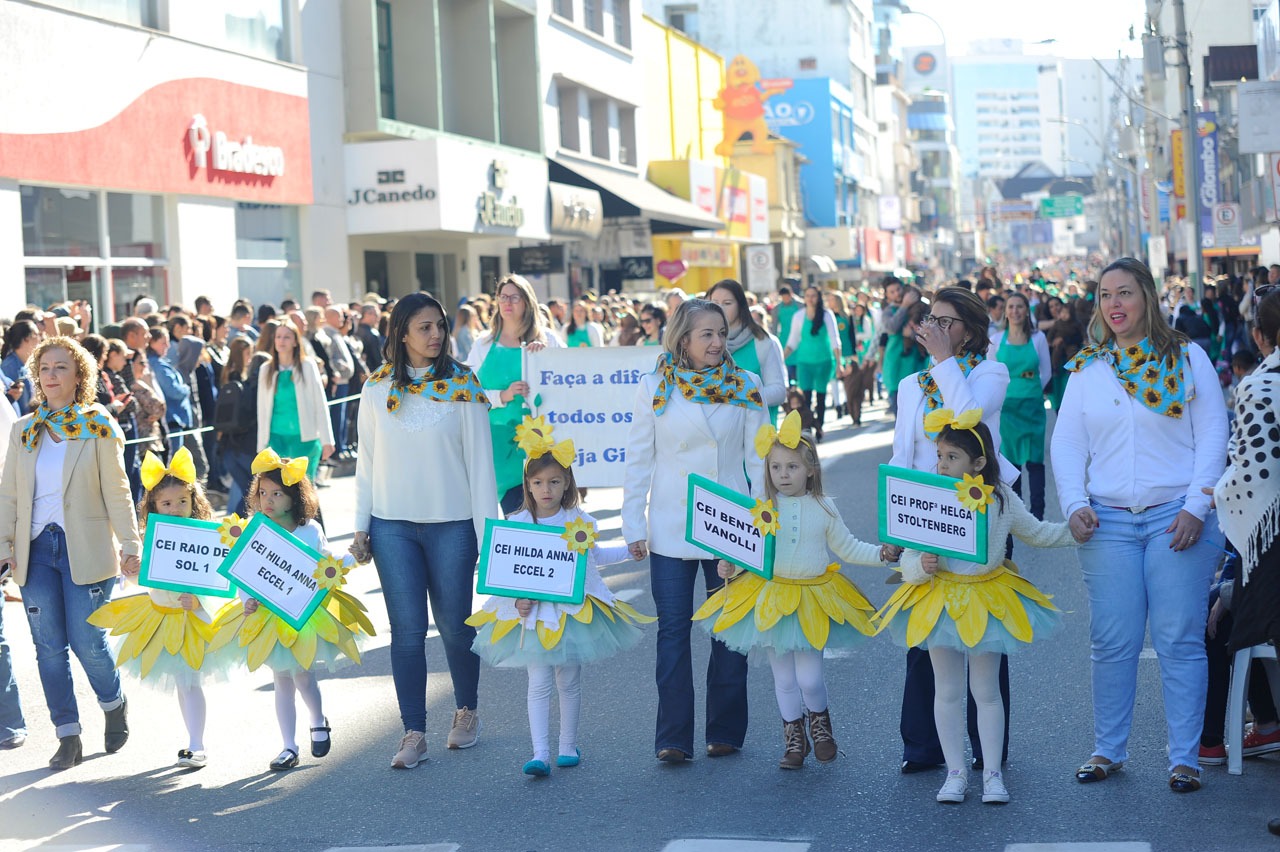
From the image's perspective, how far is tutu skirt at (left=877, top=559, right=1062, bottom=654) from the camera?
5945 millimetres

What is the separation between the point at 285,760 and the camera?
22.9 feet

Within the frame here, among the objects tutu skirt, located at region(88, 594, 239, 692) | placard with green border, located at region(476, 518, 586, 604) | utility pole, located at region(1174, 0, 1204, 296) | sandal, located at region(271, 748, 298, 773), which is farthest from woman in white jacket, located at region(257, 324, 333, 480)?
utility pole, located at region(1174, 0, 1204, 296)

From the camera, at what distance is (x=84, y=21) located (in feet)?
64.4

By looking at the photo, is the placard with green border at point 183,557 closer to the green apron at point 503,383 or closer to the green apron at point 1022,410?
the green apron at point 503,383

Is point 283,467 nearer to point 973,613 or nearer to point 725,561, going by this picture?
point 725,561

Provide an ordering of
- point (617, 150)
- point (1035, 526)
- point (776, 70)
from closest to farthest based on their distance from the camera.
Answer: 1. point (1035, 526)
2. point (617, 150)
3. point (776, 70)

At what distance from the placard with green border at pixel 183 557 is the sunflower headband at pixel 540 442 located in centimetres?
134

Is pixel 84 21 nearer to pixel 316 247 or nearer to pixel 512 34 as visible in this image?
pixel 316 247

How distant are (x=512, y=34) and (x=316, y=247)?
10.4 metres

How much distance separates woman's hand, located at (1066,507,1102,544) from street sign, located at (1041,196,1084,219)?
159 m

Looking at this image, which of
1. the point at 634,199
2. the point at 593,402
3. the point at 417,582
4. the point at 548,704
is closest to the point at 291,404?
the point at 593,402

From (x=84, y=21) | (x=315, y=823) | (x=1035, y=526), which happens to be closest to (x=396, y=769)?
(x=315, y=823)

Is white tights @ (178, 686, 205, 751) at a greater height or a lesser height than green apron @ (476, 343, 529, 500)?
lesser

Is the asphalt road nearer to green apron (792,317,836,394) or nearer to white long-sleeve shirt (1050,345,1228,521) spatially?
white long-sleeve shirt (1050,345,1228,521)
